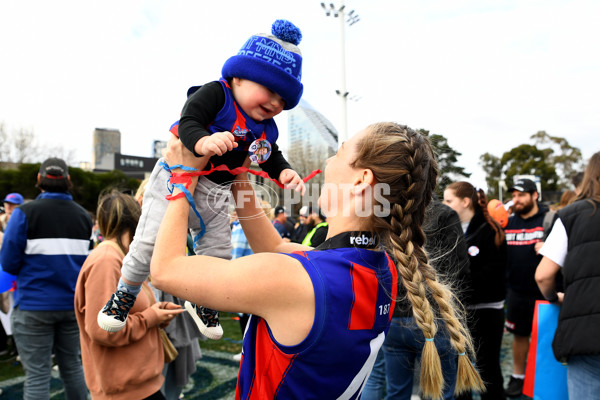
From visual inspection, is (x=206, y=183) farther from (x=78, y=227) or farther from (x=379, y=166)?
(x=78, y=227)

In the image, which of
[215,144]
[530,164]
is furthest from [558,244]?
[530,164]

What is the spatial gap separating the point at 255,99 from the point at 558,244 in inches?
97.1

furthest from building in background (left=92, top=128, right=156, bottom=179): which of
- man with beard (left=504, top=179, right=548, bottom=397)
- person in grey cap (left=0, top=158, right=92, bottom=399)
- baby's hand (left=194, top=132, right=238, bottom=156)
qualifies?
baby's hand (left=194, top=132, right=238, bottom=156)

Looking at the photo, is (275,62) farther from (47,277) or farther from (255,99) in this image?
(47,277)

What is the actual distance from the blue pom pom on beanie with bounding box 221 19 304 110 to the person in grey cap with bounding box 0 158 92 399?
312cm

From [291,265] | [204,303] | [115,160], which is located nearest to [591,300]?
[291,265]

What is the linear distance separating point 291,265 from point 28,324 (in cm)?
360

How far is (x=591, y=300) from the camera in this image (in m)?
2.52

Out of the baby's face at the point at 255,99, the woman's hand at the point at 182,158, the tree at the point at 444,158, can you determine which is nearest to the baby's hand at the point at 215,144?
the woman's hand at the point at 182,158

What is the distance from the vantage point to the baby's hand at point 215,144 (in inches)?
53.2

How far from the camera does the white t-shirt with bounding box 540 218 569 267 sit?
280 centimetres

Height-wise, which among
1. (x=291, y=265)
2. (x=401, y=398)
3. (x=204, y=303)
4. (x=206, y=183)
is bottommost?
(x=401, y=398)

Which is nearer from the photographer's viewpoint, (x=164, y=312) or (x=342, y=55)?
(x=164, y=312)

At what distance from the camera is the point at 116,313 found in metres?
1.83
